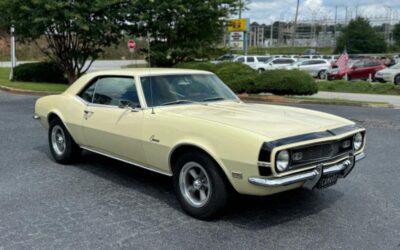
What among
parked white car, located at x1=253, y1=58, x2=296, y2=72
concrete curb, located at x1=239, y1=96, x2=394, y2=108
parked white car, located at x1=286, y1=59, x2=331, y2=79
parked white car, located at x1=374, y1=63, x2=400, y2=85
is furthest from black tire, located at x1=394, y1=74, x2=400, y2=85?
concrete curb, located at x1=239, y1=96, x2=394, y2=108

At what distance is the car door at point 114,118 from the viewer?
5.38 meters

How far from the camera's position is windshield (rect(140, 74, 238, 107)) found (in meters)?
5.52

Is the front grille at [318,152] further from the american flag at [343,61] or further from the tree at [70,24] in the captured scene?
the american flag at [343,61]

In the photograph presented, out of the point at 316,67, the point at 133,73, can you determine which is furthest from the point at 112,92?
the point at 316,67

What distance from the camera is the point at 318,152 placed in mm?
4543

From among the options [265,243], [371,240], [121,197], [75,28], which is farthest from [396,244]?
[75,28]

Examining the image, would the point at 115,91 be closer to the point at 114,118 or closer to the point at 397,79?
the point at 114,118

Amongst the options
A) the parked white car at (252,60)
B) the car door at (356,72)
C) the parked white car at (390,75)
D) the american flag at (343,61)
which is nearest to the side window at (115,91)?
the american flag at (343,61)

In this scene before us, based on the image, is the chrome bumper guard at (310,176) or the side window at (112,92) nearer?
the chrome bumper guard at (310,176)

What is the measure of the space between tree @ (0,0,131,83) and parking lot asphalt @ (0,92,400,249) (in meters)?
12.5

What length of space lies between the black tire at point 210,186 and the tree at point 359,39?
69305mm

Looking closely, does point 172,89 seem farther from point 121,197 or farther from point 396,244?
point 396,244

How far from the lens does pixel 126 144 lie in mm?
5484

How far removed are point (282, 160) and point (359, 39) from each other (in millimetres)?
71119
